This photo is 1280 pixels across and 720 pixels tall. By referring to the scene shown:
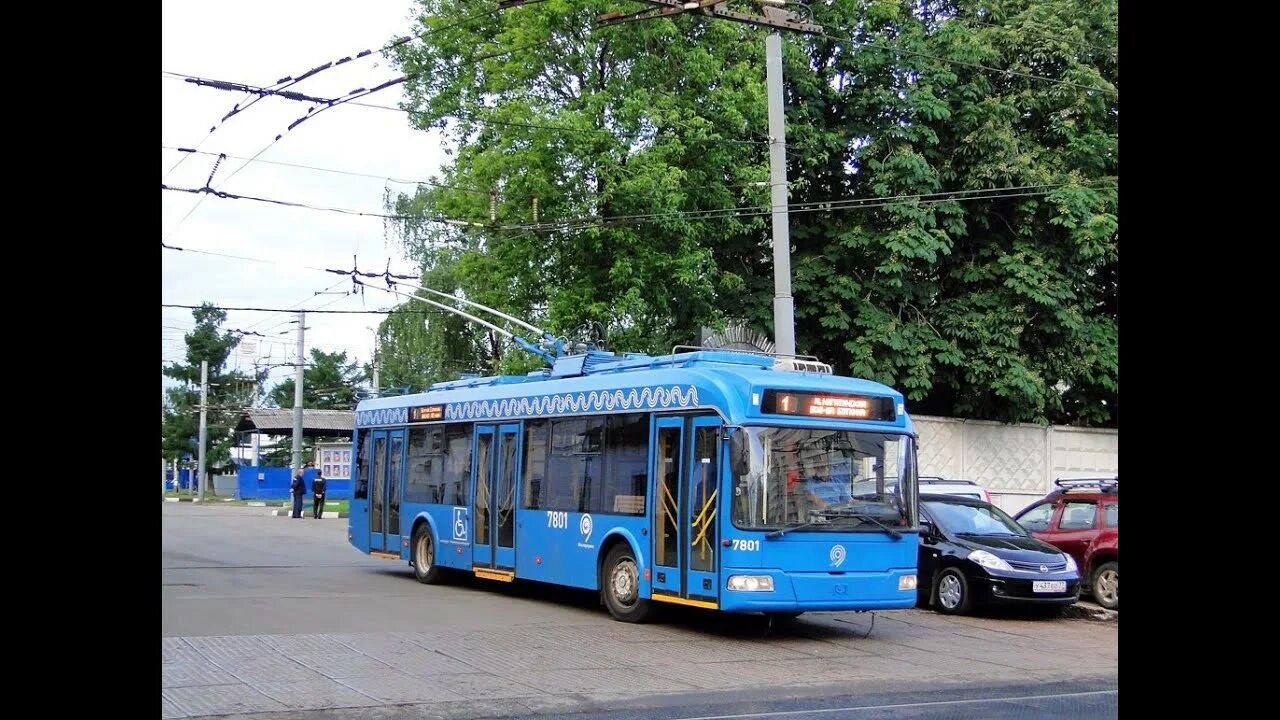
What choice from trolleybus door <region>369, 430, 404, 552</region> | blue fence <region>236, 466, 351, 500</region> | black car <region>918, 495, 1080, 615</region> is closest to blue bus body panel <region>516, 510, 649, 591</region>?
trolleybus door <region>369, 430, 404, 552</region>

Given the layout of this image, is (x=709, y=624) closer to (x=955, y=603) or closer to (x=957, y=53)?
(x=955, y=603)

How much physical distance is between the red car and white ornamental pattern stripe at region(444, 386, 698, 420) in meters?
7.00

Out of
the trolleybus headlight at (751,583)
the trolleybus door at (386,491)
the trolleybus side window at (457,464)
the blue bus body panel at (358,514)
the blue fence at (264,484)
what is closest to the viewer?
the trolleybus headlight at (751,583)

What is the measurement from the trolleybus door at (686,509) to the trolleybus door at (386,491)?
24.8 feet

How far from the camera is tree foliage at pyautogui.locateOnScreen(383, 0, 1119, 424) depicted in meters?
27.3

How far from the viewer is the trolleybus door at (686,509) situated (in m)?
14.2

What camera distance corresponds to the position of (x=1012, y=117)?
28453mm

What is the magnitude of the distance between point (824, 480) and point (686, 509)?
5.01 feet

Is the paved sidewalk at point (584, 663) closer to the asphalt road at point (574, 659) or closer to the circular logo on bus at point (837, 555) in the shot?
the asphalt road at point (574, 659)

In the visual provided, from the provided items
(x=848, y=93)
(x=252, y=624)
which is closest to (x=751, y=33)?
(x=848, y=93)

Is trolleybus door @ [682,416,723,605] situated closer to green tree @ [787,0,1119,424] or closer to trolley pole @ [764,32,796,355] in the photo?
trolley pole @ [764,32,796,355]

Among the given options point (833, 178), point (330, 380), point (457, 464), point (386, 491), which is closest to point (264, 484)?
point (330, 380)

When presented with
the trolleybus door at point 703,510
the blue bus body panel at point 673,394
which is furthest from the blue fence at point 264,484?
the trolleybus door at point 703,510
